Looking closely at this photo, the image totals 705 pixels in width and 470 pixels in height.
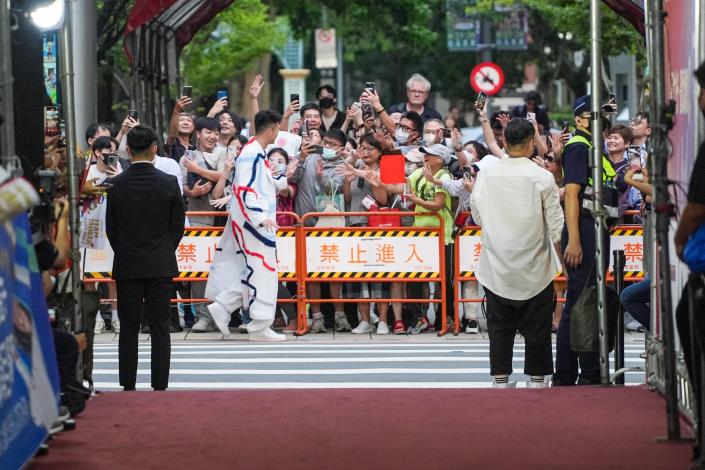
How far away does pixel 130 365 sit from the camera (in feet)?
40.1

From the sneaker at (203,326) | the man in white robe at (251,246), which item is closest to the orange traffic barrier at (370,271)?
the man in white robe at (251,246)

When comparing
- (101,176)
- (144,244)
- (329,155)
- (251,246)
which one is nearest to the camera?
(144,244)

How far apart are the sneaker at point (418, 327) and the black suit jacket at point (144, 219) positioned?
6.04 metres

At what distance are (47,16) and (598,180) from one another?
4063 millimetres

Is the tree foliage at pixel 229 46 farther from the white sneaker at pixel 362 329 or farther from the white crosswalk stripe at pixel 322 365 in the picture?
the white crosswalk stripe at pixel 322 365

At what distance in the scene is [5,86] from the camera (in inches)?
305

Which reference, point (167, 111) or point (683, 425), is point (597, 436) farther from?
point (167, 111)

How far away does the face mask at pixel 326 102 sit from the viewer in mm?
19562

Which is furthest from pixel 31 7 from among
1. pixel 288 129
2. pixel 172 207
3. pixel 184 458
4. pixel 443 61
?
pixel 443 61

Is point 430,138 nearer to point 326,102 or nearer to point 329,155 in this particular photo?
point 329,155

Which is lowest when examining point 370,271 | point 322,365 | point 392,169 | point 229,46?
point 322,365

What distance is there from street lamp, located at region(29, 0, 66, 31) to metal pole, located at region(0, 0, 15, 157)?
3.36 feet

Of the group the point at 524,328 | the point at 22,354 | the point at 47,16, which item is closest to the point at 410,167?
the point at 524,328

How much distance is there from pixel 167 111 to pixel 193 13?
67.2 inches
